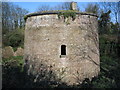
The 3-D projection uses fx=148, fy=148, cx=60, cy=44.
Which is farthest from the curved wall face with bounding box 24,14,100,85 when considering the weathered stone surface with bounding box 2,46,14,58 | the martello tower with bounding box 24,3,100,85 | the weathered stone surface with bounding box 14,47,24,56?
the weathered stone surface with bounding box 14,47,24,56

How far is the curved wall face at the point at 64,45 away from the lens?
35.4 ft

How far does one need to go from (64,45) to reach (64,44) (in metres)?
0.17

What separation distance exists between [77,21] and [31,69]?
512cm

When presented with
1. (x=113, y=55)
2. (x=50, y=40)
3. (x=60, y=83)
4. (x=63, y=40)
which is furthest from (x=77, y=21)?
(x=113, y=55)

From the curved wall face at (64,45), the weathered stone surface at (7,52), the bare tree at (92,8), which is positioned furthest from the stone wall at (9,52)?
the bare tree at (92,8)

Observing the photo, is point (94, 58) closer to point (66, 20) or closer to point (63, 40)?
point (63, 40)

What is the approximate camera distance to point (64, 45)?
35.9 feet

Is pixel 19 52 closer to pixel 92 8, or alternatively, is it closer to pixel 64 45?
pixel 64 45

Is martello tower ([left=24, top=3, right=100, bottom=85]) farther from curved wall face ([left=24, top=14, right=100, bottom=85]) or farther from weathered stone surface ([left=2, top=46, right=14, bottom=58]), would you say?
weathered stone surface ([left=2, top=46, right=14, bottom=58])

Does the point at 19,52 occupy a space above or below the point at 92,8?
below

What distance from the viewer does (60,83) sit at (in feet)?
35.0

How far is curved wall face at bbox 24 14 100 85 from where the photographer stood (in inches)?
424

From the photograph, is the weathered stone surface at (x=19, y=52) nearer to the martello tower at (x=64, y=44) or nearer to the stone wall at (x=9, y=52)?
the stone wall at (x=9, y=52)

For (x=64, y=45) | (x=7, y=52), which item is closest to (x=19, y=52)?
(x=7, y=52)
